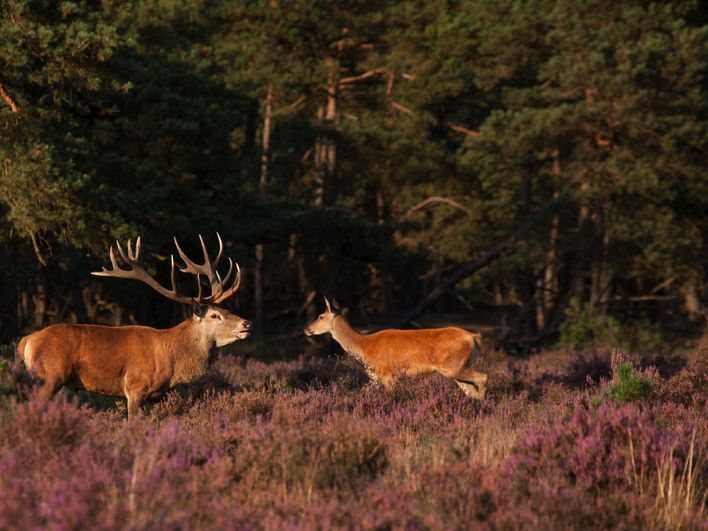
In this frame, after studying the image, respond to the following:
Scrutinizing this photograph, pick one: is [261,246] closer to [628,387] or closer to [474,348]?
[474,348]

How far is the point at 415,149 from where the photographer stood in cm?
2234

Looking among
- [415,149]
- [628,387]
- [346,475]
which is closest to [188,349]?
[346,475]

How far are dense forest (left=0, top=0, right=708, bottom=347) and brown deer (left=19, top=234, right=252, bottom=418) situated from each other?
622cm

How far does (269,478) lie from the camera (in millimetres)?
4305

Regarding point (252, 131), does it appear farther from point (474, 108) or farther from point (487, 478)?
point (487, 478)

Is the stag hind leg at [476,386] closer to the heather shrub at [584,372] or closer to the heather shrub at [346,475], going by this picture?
the heather shrub at [584,372]

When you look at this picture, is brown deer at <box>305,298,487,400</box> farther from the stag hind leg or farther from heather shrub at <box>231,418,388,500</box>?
heather shrub at <box>231,418,388,500</box>

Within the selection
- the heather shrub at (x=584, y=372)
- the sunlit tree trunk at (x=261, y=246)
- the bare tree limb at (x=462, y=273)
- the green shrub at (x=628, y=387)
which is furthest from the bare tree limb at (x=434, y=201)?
the green shrub at (x=628, y=387)

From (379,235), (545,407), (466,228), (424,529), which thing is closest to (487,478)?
(424,529)

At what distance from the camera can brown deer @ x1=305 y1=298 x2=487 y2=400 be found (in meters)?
8.89

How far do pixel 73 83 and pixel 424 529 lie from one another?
35.0ft

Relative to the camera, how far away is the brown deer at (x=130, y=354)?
6.62 meters

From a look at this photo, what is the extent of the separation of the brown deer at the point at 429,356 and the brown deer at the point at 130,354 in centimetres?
235

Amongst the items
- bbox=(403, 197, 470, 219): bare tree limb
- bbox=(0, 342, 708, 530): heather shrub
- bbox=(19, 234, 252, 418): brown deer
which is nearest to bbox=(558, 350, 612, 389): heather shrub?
bbox=(0, 342, 708, 530): heather shrub
